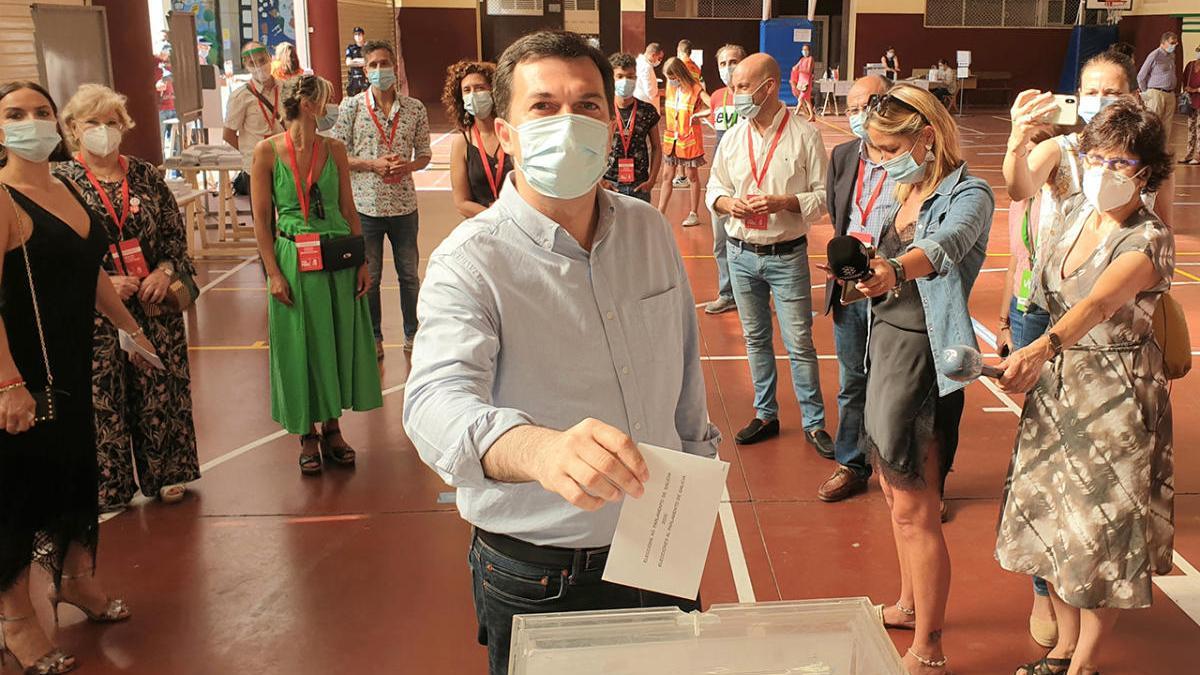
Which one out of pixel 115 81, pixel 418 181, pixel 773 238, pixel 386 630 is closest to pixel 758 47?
pixel 418 181

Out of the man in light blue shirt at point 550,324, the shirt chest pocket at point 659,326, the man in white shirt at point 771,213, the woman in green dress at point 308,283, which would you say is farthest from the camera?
the man in white shirt at point 771,213

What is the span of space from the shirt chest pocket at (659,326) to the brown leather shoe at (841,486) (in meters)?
3.03

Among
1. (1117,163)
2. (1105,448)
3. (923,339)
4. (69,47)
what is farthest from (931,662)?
(69,47)

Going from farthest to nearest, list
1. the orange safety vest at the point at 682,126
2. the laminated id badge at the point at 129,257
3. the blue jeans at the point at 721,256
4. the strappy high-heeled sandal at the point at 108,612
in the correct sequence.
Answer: the orange safety vest at the point at 682,126 → the blue jeans at the point at 721,256 → the laminated id badge at the point at 129,257 → the strappy high-heeled sandal at the point at 108,612

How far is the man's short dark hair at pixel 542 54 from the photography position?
1.96 m

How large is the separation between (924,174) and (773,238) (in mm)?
1858

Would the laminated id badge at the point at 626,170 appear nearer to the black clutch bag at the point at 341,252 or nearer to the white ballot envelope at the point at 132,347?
the black clutch bag at the point at 341,252

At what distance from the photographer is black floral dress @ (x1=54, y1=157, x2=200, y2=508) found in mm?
4516

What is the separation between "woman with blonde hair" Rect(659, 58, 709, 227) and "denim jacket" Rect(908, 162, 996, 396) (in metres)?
Result: 7.82

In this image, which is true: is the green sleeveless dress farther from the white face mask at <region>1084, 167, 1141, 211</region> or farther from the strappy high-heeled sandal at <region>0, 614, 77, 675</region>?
the white face mask at <region>1084, 167, 1141, 211</region>

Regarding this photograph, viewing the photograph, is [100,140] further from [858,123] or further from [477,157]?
[858,123]

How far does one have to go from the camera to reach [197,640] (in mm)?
3916

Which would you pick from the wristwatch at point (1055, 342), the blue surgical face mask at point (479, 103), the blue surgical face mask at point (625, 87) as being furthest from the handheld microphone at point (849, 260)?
the blue surgical face mask at point (625, 87)

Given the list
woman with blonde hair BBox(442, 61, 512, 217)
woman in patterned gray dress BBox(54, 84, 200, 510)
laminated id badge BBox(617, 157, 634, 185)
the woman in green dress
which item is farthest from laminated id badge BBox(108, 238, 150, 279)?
laminated id badge BBox(617, 157, 634, 185)
